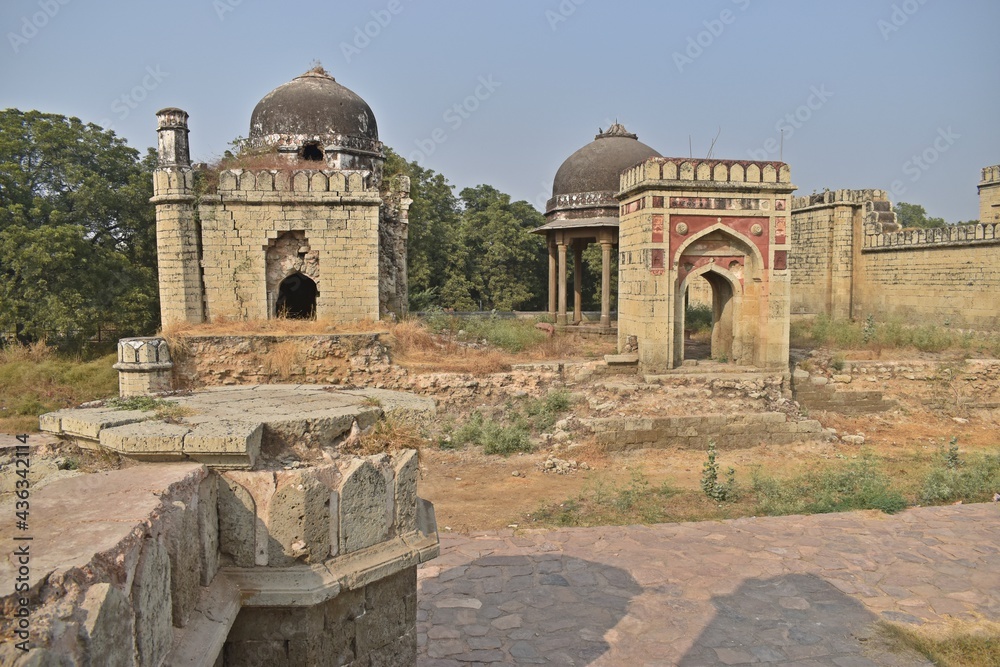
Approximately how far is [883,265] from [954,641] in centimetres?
1589

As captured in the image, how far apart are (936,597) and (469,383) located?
7.47m

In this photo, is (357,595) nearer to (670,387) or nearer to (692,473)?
(692,473)

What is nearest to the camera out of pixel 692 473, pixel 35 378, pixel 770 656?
pixel 770 656

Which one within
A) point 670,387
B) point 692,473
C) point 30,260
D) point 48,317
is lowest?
point 692,473

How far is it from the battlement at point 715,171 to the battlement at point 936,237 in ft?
22.3

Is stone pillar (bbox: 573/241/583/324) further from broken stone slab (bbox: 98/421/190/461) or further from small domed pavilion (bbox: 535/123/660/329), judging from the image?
broken stone slab (bbox: 98/421/190/461)

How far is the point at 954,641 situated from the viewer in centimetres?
467

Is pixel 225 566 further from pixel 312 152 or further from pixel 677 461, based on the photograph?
pixel 312 152

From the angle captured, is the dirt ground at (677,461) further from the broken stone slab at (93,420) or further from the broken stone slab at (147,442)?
the broken stone slab at (147,442)

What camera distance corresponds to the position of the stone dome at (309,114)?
15.6 metres

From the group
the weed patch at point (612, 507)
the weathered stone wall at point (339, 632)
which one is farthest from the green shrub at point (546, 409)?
the weathered stone wall at point (339, 632)

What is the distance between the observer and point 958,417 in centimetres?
1280

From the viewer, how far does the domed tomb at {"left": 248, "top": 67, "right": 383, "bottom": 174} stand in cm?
1559

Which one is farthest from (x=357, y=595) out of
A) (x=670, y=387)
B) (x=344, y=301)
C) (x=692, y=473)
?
(x=344, y=301)
